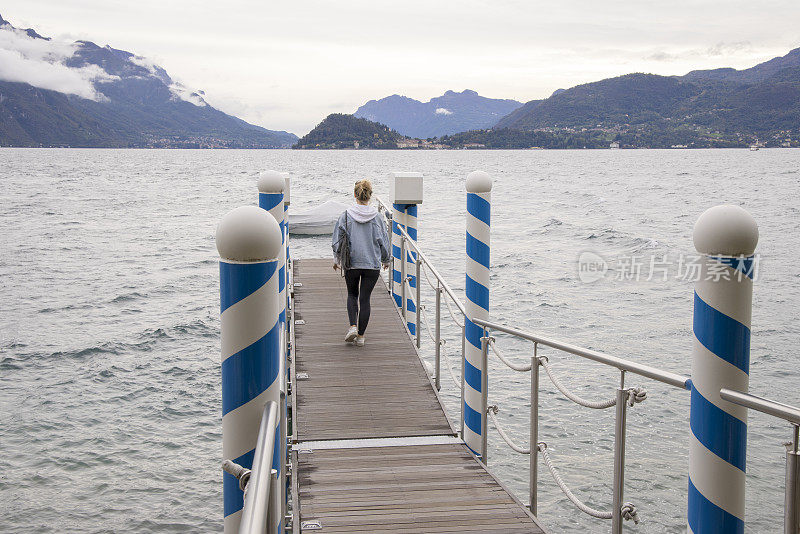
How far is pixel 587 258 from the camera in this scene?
1025 inches

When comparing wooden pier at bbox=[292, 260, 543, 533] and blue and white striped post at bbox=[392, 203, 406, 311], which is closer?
wooden pier at bbox=[292, 260, 543, 533]

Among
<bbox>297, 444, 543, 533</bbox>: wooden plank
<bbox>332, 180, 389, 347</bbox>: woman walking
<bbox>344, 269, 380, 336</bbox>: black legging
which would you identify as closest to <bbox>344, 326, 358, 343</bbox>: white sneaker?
<bbox>344, 269, 380, 336</bbox>: black legging

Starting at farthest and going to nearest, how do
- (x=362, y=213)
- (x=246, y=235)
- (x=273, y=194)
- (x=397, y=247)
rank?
1. (x=397, y=247)
2. (x=273, y=194)
3. (x=362, y=213)
4. (x=246, y=235)

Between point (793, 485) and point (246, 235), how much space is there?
6.25 ft

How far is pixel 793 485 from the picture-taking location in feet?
7.99

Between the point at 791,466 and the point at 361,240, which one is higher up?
the point at 361,240

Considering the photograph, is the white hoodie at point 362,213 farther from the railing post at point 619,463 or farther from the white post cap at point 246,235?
the white post cap at point 246,235

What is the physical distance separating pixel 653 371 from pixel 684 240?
29.5m

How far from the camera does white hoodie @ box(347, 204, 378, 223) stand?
7738 millimetres

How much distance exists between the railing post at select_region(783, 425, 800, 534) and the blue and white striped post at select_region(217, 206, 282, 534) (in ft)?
5.51

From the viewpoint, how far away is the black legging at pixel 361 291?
7879 mm

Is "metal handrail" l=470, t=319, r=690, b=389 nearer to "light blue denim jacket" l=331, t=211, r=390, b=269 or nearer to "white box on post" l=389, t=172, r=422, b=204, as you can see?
"light blue denim jacket" l=331, t=211, r=390, b=269

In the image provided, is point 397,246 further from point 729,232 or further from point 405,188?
point 729,232

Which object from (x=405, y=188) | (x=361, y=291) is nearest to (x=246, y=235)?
(x=361, y=291)
